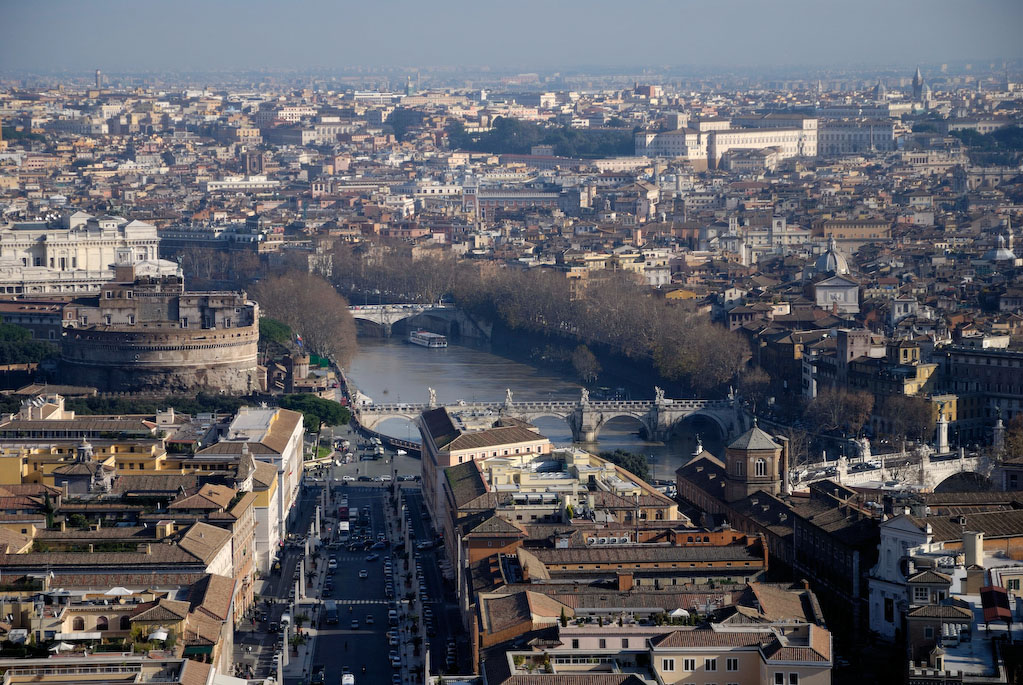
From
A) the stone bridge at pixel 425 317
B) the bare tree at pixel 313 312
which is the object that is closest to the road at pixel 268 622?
the bare tree at pixel 313 312

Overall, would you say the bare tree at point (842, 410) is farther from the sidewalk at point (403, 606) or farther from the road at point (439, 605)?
the sidewalk at point (403, 606)

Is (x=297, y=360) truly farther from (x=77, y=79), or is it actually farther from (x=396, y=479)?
(x=77, y=79)

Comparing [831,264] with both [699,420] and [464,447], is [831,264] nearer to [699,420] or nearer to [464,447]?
[699,420]

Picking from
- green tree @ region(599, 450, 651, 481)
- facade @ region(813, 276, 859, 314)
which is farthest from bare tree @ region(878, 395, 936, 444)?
facade @ region(813, 276, 859, 314)

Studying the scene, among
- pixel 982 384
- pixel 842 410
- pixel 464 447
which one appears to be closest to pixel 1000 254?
pixel 982 384

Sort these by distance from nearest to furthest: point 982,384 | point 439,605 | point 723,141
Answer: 1. point 439,605
2. point 982,384
3. point 723,141

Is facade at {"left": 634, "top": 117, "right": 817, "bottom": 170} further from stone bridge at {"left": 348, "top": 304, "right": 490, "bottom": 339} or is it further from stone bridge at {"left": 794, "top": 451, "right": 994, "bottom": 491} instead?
stone bridge at {"left": 794, "top": 451, "right": 994, "bottom": 491}
